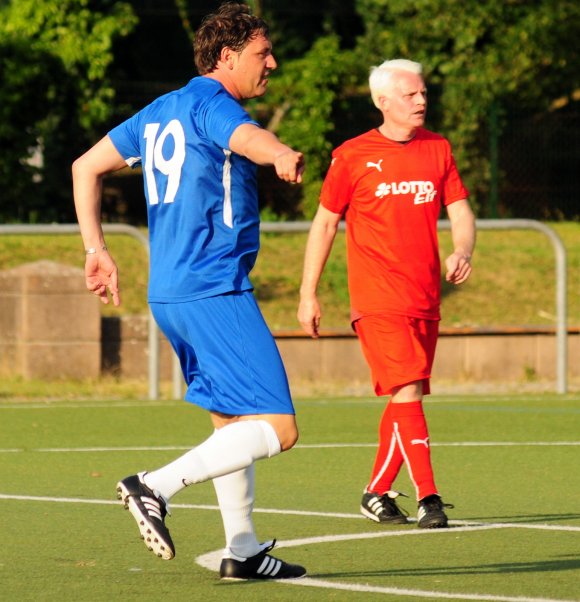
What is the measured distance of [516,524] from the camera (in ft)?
23.6

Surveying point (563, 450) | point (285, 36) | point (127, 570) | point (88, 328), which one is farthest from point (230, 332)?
point (285, 36)

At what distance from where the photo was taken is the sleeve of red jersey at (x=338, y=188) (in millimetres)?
7375

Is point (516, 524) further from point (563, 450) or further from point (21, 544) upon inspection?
Answer: point (563, 450)

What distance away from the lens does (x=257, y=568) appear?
231 inches

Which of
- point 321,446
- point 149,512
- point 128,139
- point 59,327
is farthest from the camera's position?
point 59,327

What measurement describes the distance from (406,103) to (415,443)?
4.84ft

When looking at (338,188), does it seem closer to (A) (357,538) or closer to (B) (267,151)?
(A) (357,538)

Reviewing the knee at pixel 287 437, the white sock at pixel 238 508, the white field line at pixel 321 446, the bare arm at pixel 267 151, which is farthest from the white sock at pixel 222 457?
the white field line at pixel 321 446

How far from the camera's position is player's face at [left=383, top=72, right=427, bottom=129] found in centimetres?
730

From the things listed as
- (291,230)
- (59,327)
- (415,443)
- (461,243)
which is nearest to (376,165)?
(461,243)

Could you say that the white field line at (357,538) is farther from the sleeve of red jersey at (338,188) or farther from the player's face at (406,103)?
the player's face at (406,103)

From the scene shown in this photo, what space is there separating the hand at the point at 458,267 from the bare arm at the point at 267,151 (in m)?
1.71

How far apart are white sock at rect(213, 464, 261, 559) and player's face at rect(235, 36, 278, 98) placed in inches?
51.3

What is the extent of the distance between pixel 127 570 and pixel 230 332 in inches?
44.0
